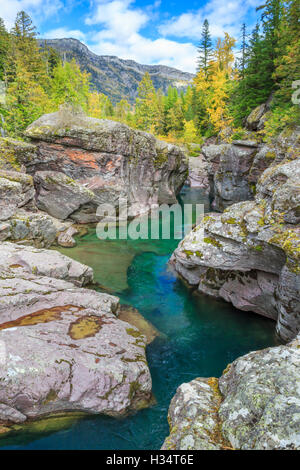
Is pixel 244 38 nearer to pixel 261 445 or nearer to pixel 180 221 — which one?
pixel 180 221

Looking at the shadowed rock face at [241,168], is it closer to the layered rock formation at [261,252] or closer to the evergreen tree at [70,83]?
the layered rock formation at [261,252]

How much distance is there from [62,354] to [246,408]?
543 centimetres

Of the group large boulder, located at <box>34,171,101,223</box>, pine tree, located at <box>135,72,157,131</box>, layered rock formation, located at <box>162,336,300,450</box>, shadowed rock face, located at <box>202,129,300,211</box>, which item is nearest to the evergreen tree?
pine tree, located at <box>135,72,157,131</box>

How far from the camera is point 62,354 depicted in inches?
315

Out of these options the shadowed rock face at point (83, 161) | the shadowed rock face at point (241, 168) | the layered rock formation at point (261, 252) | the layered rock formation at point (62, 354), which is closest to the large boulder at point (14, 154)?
the shadowed rock face at point (83, 161)

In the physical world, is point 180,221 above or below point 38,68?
below

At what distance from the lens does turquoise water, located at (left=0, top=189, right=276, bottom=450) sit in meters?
7.10

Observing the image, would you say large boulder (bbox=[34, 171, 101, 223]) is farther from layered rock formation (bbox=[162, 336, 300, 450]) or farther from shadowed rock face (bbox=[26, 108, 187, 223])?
layered rock formation (bbox=[162, 336, 300, 450])

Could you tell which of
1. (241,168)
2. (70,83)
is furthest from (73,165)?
(70,83)

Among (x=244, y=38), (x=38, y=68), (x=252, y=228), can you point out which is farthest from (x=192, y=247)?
(x=244, y=38)

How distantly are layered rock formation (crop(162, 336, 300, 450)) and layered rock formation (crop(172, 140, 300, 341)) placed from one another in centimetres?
422

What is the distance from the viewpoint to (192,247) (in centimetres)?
1388

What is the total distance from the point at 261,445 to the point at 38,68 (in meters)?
55.9
